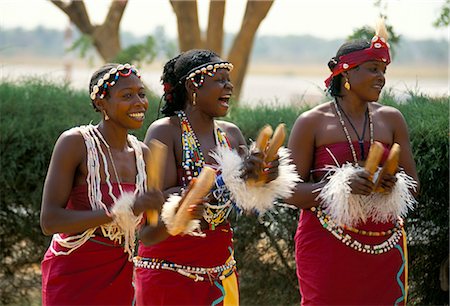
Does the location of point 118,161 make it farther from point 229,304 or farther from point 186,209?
point 229,304

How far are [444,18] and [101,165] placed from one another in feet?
16.2

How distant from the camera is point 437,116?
6898 mm

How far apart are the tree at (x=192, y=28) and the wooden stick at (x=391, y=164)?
7.20 meters

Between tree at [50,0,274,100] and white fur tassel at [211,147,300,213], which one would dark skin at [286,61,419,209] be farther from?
tree at [50,0,274,100]

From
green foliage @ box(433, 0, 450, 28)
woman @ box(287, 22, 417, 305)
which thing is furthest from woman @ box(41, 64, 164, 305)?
green foliage @ box(433, 0, 450, 28)

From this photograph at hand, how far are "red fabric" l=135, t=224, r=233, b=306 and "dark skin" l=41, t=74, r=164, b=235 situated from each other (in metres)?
0.59

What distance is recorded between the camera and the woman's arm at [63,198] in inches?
179

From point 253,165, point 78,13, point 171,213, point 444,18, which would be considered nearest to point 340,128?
point 253,165

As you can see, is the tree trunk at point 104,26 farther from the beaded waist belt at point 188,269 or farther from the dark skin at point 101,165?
the dark skin at point 101,165

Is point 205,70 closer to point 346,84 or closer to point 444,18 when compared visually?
point 346,84

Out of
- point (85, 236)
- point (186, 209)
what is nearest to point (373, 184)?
point (186, 209)

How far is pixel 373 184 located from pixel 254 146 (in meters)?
0.71

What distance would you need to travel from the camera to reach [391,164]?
494 centimetres

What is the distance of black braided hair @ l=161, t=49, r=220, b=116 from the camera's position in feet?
17.6
